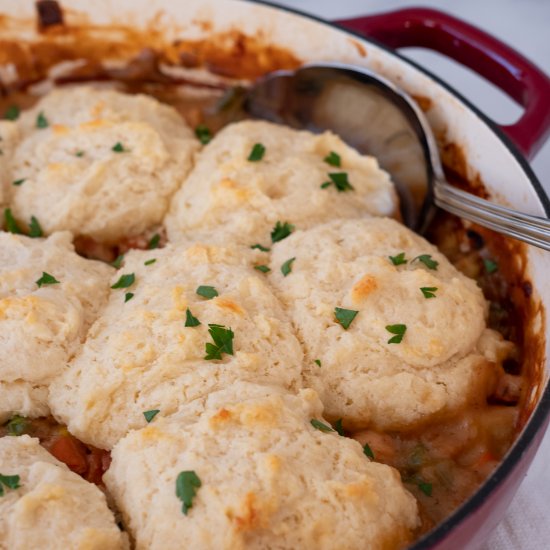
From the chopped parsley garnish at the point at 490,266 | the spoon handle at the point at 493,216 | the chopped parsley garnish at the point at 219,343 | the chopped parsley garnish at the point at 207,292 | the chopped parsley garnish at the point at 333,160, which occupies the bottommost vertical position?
the chopped parsley garnish at the point at 219,343

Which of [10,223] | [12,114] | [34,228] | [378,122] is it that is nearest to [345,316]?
[378,122]

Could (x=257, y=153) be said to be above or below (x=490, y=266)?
above

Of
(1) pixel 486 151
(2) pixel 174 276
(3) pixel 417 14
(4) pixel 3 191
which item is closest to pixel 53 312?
(2) pixel 174 276

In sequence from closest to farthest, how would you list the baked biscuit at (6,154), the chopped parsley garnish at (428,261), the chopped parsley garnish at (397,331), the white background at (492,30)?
1. the chopped parsley garnish at (397,331)
2. the chopped parsley garnish at (428,261)
3. the baked biscuit at (6,154)
4. the white background at (492,30)

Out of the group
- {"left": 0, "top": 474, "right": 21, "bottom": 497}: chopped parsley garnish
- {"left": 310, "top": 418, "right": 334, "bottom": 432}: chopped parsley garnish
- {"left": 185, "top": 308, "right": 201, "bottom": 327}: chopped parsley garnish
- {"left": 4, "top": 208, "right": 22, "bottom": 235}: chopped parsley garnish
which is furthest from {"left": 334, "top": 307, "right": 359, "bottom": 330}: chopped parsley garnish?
{"left": 4, "top": 208, "right": 22, "bottom": 235}: chopped parsley garnish

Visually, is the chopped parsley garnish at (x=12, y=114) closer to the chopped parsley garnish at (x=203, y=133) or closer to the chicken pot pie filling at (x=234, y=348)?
the chicken pot pie filling at (x=234, y=348)

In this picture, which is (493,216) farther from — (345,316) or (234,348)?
(234,348)

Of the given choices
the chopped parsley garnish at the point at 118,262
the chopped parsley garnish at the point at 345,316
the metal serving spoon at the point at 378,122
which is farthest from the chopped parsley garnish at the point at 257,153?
the chopped parsley garnish at the point at 345,316
